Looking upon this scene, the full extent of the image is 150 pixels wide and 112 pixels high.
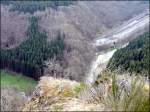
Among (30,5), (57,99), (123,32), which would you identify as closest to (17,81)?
(30,5)

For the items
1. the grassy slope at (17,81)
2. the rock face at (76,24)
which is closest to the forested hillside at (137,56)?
the rock face at (76,24)

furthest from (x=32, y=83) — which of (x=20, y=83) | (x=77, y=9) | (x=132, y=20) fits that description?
(x=132, y=20)

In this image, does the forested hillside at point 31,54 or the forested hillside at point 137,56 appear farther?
the forested hillside at point 31,54

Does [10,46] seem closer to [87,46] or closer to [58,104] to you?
[87,46]

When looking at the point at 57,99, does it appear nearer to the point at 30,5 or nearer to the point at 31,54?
the point at 31,54

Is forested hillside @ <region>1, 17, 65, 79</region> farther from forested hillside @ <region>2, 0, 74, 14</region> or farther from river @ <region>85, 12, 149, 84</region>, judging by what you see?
forested hillside @ <region>2, 0, 74, 14</region>

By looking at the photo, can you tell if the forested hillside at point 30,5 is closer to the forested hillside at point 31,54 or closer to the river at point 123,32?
the forested hillside at point 31,54
